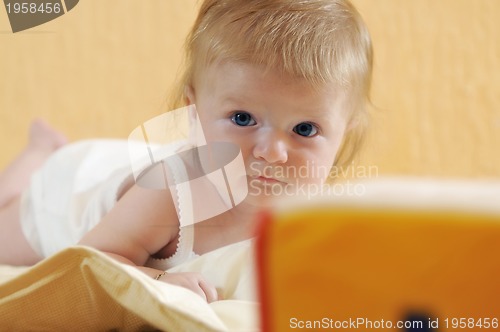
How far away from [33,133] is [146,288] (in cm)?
57

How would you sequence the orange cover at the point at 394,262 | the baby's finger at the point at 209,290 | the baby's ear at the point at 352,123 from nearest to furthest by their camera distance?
the orange cover at the point at 394,262 < the baby's finger at the point at 209,290 < the baby's ear at the point at 352,123

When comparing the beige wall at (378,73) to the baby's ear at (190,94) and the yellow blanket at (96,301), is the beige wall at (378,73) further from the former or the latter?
the yellow blanket at (96,301)

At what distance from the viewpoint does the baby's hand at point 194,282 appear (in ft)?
1.93

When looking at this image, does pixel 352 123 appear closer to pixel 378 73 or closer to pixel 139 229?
pixel 378 73

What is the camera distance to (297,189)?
2.02 feet

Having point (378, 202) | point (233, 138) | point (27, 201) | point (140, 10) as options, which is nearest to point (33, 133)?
point (27, 201)

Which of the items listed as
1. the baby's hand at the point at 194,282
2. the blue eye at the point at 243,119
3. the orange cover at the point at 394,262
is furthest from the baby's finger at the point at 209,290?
the orange cover at the point at 394,262

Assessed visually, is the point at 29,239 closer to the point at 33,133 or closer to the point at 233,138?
the point at 33,133

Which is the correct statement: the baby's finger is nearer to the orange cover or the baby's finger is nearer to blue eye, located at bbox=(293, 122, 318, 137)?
blue eye, located at bbox=(293, 122, 318, 137)

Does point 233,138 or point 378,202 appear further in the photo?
point 233,138

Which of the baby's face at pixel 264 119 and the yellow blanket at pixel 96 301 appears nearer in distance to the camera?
the yellow blanket at pixel 96 301

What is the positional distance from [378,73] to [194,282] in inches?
12.0

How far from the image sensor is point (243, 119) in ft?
1.98

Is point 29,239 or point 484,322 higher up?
point 484,322
